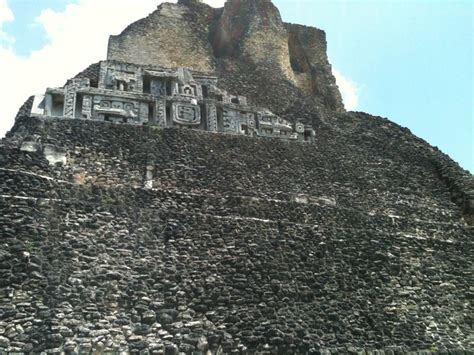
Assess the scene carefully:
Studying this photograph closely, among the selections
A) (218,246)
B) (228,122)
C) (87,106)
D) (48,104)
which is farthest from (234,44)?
(218,246)

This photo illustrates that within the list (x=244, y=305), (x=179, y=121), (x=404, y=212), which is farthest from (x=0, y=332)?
(x=404, y=212)

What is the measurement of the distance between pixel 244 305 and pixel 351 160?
16.8 ft

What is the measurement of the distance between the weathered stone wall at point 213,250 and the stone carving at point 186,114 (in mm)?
520

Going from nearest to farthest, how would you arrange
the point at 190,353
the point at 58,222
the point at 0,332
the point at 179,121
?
1. the point at 0,332
2. the point at 190,353
3. the point at 58,222
4. the point at 179,121

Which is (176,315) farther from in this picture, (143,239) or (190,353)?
(143,239)

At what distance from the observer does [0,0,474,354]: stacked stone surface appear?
654cm

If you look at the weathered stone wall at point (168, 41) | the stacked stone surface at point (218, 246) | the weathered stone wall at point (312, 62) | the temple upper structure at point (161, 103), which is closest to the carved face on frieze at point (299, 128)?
the temple upper structure at point (161, 103)

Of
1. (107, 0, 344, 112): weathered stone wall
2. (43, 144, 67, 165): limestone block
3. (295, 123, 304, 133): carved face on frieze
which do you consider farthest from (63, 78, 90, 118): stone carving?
(295, 123, 304, 133): carved face on frieze

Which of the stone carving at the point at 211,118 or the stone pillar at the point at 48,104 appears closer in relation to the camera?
the stone pillar at the point at 48,104

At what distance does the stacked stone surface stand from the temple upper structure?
1.13ft

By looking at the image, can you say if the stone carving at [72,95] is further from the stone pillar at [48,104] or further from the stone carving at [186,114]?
the stone carving at [186,114]

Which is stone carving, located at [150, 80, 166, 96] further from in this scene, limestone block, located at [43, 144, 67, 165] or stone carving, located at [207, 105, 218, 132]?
limestone block, located at [43, 144, 67, 165]

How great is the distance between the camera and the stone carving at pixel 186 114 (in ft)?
34.0

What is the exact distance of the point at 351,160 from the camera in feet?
37.0
